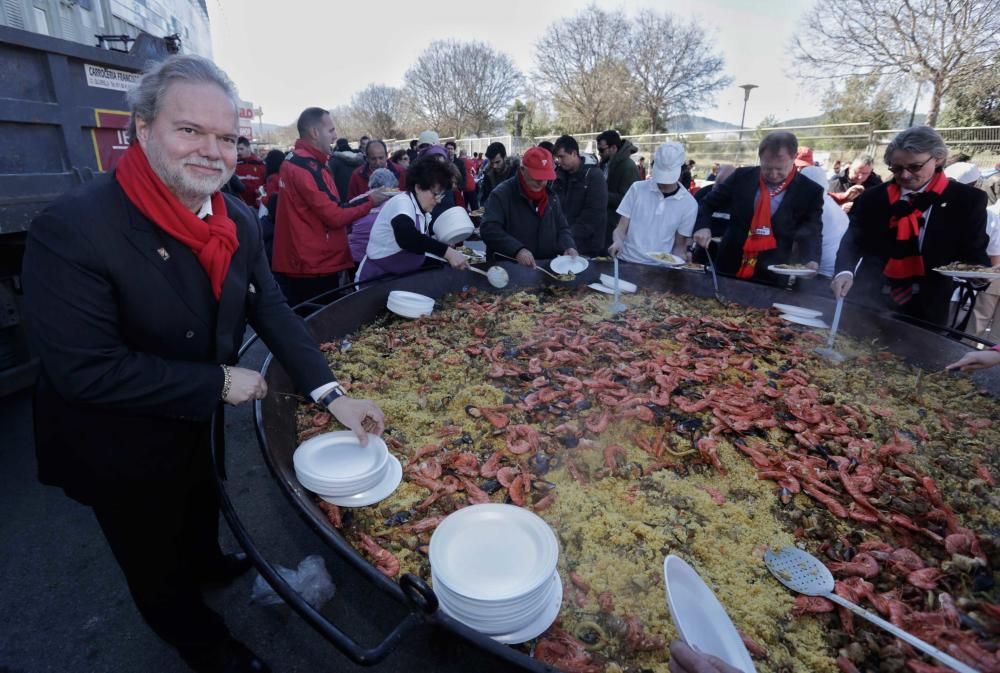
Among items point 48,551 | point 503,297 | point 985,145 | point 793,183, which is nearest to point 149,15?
point 503,297

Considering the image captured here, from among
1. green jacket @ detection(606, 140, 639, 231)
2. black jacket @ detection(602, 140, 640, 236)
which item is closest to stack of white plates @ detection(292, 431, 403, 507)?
black jacket @ detection(602, 140, 640, 236)

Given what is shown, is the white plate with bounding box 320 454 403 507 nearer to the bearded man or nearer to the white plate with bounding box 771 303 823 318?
the bearded man

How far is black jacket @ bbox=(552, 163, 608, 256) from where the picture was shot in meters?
6.15

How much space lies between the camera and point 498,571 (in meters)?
1.67

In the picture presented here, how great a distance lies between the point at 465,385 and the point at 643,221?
3037mm

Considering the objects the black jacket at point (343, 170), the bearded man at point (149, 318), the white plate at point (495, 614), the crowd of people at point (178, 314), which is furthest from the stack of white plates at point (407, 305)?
the black jacket at point (343, 170)

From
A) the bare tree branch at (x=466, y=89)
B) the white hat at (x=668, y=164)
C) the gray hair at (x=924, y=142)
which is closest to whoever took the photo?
the gray hair at (x=924, y=142)

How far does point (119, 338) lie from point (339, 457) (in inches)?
38.2

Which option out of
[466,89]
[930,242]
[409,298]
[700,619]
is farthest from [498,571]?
[466,89]

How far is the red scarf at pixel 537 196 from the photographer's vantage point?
495 cm

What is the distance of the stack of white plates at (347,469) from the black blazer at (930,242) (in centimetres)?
387

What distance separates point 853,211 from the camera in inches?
155

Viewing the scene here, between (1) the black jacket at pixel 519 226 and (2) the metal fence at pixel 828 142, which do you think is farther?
(2) the metal fence at pixel 828 142

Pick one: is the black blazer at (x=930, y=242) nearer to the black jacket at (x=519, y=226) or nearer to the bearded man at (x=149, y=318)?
the black jacket at (x=519, y=226)
